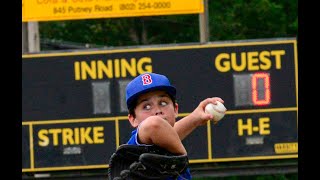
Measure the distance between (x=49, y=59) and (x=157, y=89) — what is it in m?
8.39

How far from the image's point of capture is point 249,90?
1337 cm

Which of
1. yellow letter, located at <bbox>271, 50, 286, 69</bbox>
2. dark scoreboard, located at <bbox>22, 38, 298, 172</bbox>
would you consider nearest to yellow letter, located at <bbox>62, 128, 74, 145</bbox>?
dark scoreboard, located at <bbox>22, 38, 298, 172</bbox>

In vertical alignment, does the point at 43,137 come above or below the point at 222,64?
below

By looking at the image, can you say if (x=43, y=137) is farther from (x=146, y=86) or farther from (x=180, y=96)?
(x=146, y=86)

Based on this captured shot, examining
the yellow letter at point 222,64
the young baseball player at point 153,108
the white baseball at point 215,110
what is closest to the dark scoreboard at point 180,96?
the yellow letter at point 222,64

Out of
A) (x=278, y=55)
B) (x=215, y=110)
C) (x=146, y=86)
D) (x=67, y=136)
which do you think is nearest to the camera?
(x=146, y=86)

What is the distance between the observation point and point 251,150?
13.5 meters

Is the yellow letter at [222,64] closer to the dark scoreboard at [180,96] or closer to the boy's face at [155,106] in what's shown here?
the dark scoreboard at [180,96]

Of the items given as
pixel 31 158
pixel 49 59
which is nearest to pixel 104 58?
pixel 49 59

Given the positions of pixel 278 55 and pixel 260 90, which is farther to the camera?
pixel 278 55

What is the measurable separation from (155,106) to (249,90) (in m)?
8.06

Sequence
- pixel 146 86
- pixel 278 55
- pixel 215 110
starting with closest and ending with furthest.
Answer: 1. pixel 146 86
2. pixel 215 110
3. pixel 278 55

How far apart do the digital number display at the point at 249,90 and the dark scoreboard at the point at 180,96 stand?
0.01 m

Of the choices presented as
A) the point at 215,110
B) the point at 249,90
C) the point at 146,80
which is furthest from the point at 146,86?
the point at 249,90
